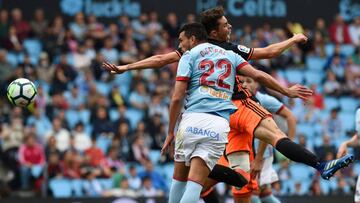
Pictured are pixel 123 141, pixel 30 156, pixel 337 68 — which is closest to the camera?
pixel 30 156

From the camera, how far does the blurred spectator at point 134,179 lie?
17.1m

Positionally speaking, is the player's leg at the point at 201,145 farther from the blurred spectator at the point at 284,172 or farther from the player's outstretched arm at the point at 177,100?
the blurred spectator at the point at 284,172

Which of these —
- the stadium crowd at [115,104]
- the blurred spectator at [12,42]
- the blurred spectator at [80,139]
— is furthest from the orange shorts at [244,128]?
the blurred spectator at [12,42]

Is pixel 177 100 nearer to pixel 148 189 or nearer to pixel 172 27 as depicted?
pixel 148 189

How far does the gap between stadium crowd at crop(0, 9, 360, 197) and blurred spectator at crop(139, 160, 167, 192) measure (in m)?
0.02

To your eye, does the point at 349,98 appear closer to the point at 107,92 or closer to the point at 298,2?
the point at 298,2

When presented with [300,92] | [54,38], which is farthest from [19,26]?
[300,92]

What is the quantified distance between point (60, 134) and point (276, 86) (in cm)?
897

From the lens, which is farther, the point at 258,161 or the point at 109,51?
the point at 109,51

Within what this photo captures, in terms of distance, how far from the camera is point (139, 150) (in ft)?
59.4

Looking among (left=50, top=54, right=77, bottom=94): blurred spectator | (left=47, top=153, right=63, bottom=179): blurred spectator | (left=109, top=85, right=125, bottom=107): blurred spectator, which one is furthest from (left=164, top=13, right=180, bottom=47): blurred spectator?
(left=47, top=153, right=63, bottom=179): blurred spectator

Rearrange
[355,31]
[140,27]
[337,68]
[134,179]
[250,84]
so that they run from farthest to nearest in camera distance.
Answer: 1. [355,31]
2. [337,68]
3. [140,27]
4. [134,179]
5. [250,84]

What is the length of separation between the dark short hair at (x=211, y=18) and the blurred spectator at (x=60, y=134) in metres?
8.09

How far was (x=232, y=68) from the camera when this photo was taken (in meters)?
9.52
